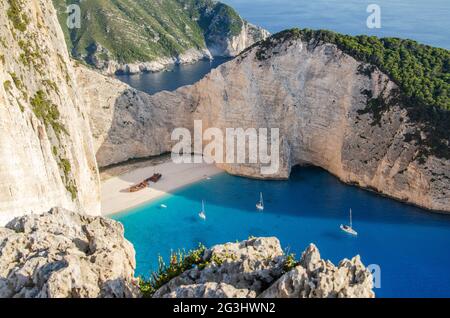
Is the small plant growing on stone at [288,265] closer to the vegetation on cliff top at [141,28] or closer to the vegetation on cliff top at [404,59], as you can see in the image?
the vegetation on cliff top at [404,59]

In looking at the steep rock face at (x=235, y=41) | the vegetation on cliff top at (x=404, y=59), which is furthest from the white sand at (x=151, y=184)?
the steep rock face at (x=235, y=41)

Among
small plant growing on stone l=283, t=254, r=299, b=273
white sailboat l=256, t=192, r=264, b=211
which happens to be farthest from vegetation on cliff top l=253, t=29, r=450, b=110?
small plant growing on stone l=283, t=254, r=299, b=273

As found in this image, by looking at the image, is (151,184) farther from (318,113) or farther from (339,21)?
(339,21)

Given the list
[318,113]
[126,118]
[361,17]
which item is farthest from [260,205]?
[361,17]

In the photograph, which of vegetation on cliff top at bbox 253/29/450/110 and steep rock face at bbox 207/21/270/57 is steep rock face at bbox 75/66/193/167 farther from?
steep rock face at bbox 207/21/270/57

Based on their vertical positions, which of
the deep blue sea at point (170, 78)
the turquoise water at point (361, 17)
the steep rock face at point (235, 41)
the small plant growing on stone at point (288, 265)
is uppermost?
the turquoise water at point (361, 17)

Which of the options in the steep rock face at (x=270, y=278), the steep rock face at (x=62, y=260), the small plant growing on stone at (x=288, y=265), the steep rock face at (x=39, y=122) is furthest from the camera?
the steep rock face at (x=39, y=122)
